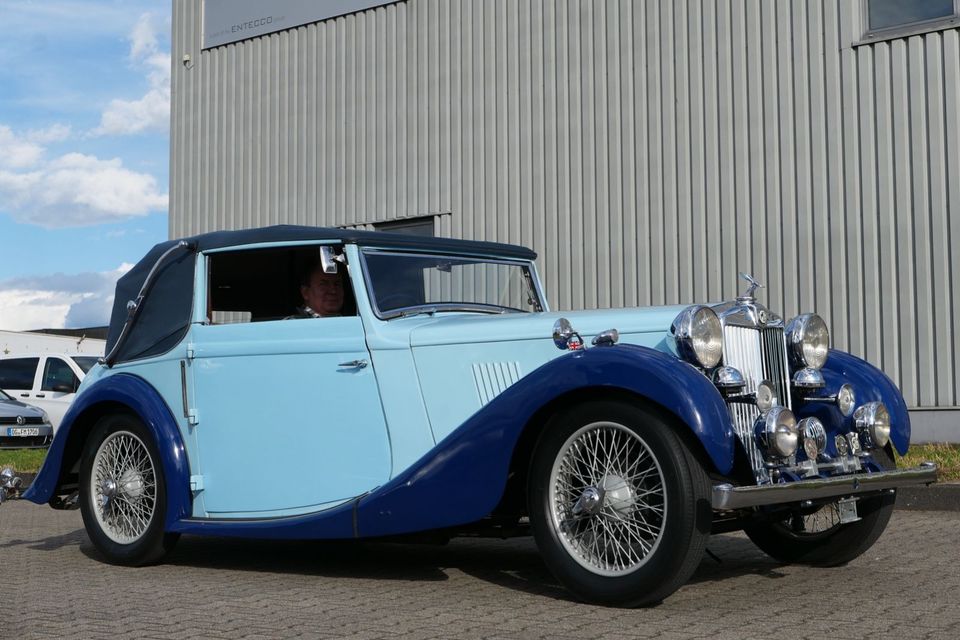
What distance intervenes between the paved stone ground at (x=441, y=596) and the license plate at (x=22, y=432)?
9.84 meters

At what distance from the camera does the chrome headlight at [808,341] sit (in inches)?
212

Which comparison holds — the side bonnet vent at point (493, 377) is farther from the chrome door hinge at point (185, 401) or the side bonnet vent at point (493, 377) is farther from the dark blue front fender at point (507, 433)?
the chrome door hinge at point (185, 401)

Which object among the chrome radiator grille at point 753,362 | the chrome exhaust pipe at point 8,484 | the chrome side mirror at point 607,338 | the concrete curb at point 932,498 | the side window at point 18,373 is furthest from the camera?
the side window at point 18,373

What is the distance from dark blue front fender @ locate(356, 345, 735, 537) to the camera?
176 inches

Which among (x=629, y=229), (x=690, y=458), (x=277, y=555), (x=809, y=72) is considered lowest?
(x=277, y=555)

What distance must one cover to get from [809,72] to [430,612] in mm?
8546

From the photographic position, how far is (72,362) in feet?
60.2

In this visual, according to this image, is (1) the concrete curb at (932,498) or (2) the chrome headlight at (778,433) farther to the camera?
(1) the concrete curb at (932,498)

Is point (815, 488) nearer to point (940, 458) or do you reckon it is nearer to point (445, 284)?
point (445, 284)

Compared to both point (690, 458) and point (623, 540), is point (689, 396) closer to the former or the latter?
point (690, 458)

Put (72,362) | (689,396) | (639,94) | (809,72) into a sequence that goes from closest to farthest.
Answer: (689,396), (809,72), (639,94), (72,362)

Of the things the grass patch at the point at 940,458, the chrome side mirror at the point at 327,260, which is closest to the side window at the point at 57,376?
the grass patch at the point at 940,458

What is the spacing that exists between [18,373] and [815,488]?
1658 cm

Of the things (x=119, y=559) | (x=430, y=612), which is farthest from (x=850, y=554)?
(x=119, y=559)
